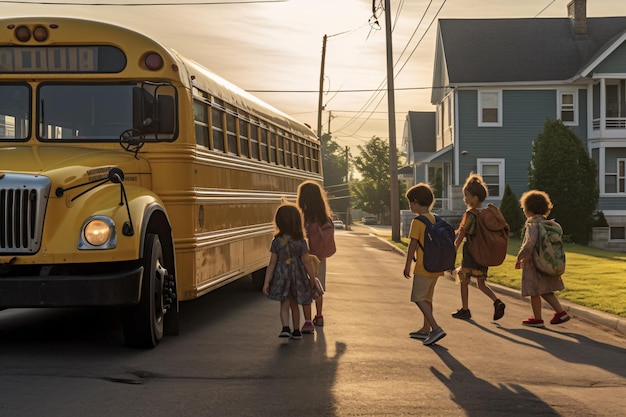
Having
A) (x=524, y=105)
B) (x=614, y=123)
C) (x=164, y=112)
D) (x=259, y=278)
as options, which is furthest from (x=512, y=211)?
(x=164, y=112)

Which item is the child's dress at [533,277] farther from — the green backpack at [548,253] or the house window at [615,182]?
the house window at [615,182]

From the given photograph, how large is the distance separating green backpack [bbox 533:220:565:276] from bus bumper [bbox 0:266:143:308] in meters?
5.30

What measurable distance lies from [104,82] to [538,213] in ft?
16.9

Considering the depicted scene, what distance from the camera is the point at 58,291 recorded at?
7.23 m

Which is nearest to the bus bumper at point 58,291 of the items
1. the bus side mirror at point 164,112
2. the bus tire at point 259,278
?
the bus side mirror at point 164,112

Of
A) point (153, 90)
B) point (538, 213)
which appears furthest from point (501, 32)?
point (153, 90)

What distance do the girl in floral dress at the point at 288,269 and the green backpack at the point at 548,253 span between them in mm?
3045

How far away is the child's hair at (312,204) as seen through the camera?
10047mm

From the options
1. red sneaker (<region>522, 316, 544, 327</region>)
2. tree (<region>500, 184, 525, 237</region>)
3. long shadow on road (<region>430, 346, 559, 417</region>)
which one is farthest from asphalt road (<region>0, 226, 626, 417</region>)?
tree (<region>500, 184, 525, 237</region>)

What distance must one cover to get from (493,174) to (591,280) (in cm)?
2250

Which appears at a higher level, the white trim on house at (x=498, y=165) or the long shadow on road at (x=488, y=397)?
the white trim on house at (x=498, y=165)

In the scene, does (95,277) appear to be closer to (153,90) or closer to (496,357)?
(153,90)

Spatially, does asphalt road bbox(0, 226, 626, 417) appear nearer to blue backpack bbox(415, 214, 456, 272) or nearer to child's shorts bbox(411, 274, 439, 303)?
child's shorts bbox(411, 274, 439, 303)

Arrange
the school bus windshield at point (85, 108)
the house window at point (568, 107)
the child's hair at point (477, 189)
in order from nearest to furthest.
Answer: the school bus windshield at point (85, 108) < the child's hair at point (477, 189) < the house window at point (568, 107)
